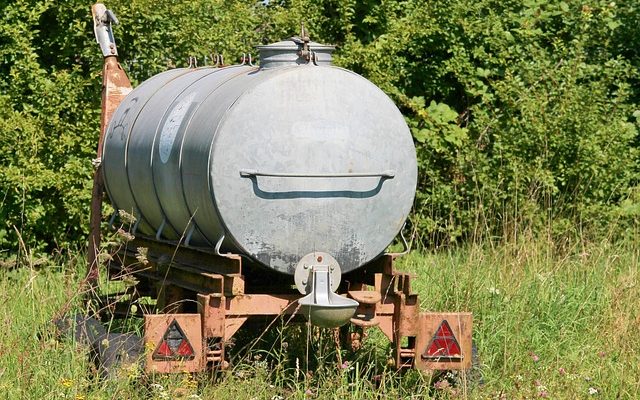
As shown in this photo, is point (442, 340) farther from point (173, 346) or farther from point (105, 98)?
point (105, 98)

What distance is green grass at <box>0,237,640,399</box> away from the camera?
605cm

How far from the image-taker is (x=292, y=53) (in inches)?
252

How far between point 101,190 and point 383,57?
3.58 meters

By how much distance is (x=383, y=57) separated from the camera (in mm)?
10922

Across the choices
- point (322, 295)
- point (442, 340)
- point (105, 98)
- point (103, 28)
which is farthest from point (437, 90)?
point (322, 295)

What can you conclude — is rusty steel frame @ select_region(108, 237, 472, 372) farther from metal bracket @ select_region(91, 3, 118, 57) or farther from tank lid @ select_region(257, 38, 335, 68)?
metal bracket @ select_region(91, 3, 118, 57)

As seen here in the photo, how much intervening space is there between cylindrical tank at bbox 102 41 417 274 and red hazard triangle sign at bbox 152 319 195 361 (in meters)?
0.52

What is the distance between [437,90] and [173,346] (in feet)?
20.6

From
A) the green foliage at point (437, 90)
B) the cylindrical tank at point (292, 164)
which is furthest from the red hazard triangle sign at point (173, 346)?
the green foliage at point (437, 90)

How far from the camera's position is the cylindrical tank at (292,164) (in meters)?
5.97

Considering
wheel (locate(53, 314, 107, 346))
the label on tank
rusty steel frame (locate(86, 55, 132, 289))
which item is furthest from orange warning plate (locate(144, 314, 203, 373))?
rusty steel frame (locate(86, 55, 132, 289))

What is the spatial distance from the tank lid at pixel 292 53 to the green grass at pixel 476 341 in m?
1.44

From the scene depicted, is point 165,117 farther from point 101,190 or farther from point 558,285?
point 558,285

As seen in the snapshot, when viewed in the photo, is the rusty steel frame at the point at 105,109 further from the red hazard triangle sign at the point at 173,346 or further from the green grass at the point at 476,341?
the red hazard triangle sign at the point at 173,346
